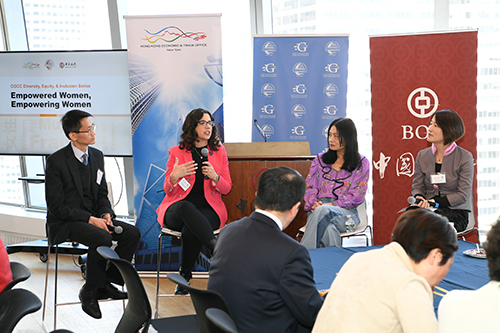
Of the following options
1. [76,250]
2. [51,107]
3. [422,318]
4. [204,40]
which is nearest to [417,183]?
[204,40]

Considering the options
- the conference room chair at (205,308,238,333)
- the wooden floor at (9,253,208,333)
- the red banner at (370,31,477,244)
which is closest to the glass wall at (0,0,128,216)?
the wooden floor at (9,253,208,333)

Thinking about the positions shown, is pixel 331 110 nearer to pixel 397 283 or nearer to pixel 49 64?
pixel 49 64

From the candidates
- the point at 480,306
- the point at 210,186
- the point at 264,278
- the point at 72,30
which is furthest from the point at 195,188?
the point at 72,30

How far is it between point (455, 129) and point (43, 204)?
5.28 m

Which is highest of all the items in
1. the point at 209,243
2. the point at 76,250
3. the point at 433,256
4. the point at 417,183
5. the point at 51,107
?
the point at 51,107

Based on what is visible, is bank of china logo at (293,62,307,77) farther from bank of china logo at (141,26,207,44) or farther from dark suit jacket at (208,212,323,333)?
dark suit jacket at (208,212,323,333)

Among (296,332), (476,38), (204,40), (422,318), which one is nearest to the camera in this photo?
(422,318)

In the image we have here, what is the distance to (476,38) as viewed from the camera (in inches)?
158

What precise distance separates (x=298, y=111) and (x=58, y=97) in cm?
277

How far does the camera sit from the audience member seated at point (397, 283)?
1271 millimetres

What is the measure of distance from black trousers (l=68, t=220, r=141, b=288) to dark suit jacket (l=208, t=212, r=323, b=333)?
176 cm

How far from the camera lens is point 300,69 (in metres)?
4.53

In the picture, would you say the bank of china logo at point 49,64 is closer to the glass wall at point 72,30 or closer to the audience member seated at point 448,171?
the glass wall at point 72,30

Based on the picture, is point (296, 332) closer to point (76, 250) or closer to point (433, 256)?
point (433, 256)
